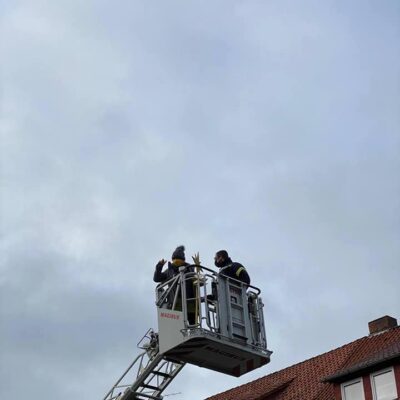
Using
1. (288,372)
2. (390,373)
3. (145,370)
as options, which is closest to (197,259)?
(145,370)

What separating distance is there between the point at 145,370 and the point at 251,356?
2362 millimetres

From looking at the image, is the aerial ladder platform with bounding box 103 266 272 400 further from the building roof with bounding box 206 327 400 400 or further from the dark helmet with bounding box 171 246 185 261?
the building roof with bounding box 206 327 400 400

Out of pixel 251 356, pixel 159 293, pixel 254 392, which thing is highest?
pixel 254 392

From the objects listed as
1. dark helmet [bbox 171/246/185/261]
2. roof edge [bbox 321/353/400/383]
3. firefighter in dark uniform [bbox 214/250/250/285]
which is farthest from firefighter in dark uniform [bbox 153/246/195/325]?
roof edge [bbox 321/353/400/383]

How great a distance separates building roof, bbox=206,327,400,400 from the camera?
31359 mm

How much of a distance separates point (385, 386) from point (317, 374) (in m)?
A: 5.69

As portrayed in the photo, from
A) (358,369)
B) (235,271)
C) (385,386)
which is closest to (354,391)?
(358,369)

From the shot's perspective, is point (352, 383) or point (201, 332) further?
point (352, 383)

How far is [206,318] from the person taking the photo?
2005 centimetres

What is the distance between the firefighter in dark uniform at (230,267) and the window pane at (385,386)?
331 inches

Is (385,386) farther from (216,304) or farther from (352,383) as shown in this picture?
(216,304)

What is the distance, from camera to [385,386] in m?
27.8

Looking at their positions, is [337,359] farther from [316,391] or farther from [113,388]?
[113,388]

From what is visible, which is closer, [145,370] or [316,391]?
[145,370]
